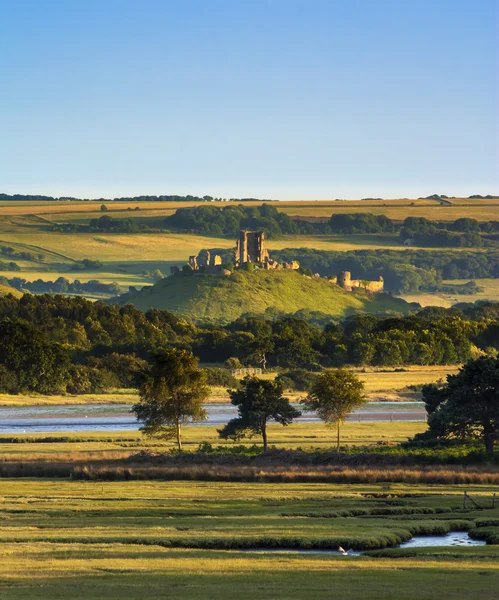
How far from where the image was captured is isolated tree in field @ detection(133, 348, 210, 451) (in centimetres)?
6241

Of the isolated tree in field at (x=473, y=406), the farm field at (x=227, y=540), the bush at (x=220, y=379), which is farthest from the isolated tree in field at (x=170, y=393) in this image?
the bush at (x=220, y=379)

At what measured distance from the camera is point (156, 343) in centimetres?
13300

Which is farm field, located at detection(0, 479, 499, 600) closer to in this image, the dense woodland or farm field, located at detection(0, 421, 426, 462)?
farm field, located at detection(0, 421, 426, 462)

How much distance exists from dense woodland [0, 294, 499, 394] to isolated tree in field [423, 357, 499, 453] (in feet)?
165

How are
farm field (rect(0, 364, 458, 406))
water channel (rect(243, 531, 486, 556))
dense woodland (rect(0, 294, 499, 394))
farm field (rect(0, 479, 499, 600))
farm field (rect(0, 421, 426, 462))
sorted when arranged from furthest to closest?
1. dense woodland (rect(0, 294, 499, 394))
2. farm field (rect(0, 364, 458, 406))
3. farm field (rect(0, 421, 426, 462))
4. water channel (rect(243, 531, 486, 556))
5. farm field (rect(0, 479, 499, 600))

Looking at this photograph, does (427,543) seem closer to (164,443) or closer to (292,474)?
(292,474)

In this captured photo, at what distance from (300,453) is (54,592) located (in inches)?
1276

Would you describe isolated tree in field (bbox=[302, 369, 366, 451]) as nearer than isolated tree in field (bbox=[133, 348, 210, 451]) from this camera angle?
No

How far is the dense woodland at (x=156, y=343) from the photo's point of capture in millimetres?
103625

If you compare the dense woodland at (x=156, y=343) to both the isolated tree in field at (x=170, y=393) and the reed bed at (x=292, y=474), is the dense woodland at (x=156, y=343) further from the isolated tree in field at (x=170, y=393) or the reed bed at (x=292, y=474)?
the reed bed at (x=292, y=474)

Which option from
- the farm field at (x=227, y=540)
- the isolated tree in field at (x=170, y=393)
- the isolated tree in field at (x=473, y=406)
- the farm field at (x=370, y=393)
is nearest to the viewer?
the farm field at (x=227, y=540)

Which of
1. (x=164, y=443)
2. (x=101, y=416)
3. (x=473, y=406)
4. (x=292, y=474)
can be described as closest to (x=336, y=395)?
(x=164, y=443)

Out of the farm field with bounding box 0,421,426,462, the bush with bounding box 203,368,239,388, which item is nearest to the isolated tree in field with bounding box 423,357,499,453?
the farm field with bounding box 0,421,426,462

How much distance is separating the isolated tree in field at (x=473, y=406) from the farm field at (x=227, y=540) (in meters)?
12.3
